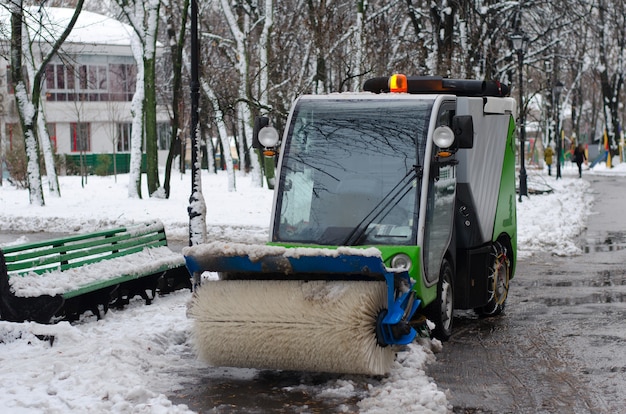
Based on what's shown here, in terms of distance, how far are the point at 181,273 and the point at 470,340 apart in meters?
4.84

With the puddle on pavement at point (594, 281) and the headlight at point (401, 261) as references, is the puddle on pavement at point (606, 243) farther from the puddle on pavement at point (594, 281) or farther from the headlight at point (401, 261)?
the headlight at point (401, 261)

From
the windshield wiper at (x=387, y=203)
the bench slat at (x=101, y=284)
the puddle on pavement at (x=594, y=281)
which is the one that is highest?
the windshield wiper at (x=387, y=203)

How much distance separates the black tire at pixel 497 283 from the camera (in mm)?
12477

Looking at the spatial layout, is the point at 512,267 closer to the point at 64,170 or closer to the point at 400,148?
the point at 400,148

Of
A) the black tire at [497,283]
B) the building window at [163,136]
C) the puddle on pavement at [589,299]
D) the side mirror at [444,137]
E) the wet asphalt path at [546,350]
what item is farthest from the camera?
the building window at [163,136]

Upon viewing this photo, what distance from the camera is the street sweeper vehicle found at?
8977 millimetres

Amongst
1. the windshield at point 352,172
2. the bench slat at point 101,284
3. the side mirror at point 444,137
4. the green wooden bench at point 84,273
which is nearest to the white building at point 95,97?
the green wooden bench at point 84,273

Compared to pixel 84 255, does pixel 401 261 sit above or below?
above

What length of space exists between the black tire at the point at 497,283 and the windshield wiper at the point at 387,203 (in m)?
2.17

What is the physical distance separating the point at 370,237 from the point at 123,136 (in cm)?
5968

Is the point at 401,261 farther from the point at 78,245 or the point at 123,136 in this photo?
the point at 123,136

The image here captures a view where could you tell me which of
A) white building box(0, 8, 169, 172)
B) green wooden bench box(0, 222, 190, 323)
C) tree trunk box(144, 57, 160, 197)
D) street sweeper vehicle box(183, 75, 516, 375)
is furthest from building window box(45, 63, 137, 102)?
street sweeper vehicle box(183, 75, 516, 375)

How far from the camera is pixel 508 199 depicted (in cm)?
1350

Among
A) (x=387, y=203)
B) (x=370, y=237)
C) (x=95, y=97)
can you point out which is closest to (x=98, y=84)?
(x=95, y=97)
